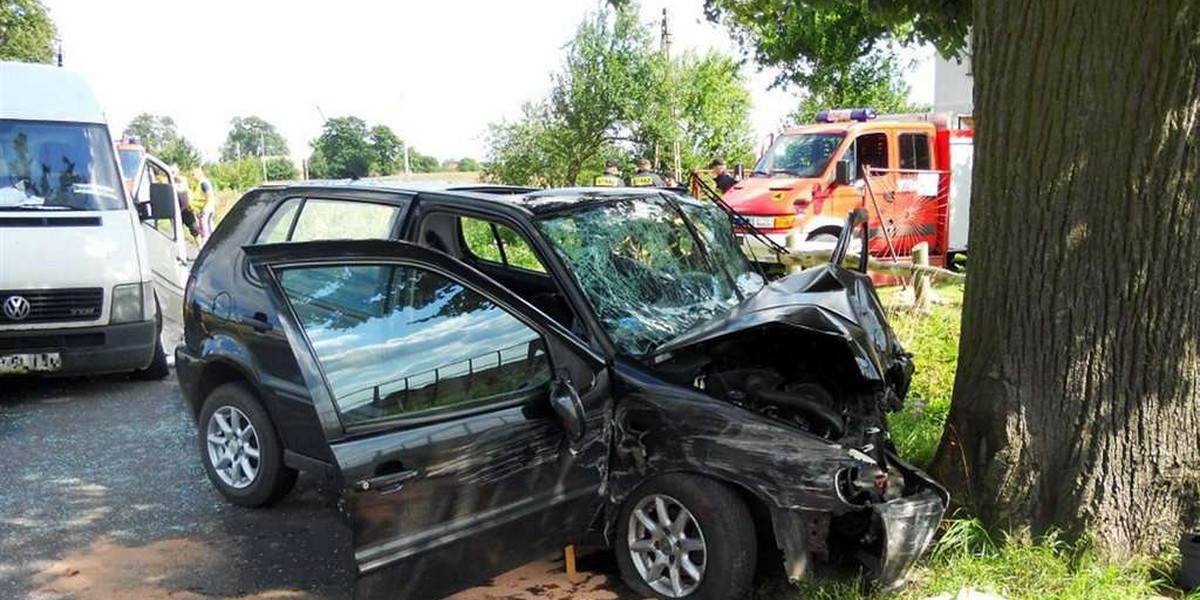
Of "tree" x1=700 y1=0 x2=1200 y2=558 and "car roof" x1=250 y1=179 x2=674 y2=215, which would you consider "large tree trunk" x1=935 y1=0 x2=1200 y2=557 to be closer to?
"tree" x1=700 y1=0 x2=1200 y2=558

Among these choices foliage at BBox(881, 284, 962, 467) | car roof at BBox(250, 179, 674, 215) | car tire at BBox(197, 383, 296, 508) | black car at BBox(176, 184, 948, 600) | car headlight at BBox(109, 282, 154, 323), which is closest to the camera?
black car at BBox(176, 184, 948, 600)

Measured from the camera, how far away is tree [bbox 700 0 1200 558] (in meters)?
3.62

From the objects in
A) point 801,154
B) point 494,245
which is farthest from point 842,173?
point 494,245

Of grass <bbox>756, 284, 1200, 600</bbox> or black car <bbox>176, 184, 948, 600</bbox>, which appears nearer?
black car <bbox>176, 184, 948, 600</bbox>

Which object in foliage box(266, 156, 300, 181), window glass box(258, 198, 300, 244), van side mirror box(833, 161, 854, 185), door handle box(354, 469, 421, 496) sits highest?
foliage box(266, 156, 300, 181)

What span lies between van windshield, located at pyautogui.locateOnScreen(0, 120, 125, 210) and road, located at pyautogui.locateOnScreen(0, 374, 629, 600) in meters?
1.68

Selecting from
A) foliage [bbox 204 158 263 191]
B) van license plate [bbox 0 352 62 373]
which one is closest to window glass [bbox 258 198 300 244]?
van license plate [bbox 0 352 62 373]

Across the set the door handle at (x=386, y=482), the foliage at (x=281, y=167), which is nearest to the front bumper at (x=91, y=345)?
the door handle at (x=386, y=482)

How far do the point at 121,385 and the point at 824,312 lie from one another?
613cm

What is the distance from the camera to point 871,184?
1206 cm

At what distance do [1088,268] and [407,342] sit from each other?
264 centimetres

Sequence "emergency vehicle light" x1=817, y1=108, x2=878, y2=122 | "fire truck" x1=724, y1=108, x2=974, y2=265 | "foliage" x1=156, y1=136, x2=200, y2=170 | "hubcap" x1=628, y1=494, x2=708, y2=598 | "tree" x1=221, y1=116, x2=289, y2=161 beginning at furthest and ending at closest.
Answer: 1. "tree" x1=221, y1=116, x2=289, y2=161
2. "foliage" x1=156, y1=136, x2=200, y2=170
3. "emergency vehicle light" x1=817, y1=108, x2=878, y2=122
4. "fire truck" x1=724, y1=108, x2=974, y2=265
5. "hubcap" x1=628, y1=494, x2=708, y2=598

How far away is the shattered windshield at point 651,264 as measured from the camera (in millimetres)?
4375

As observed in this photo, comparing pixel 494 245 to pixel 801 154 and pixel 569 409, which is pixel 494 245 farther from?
pixel 801 154
